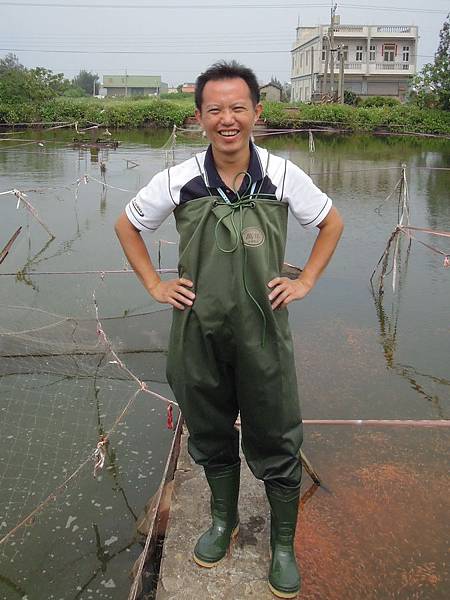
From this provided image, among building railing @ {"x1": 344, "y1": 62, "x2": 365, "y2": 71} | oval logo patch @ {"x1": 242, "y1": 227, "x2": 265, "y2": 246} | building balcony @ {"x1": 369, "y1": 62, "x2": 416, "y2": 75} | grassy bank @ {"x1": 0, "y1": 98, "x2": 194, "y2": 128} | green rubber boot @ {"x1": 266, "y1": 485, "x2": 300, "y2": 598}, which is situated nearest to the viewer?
oval logo patch @ {"x1": 242, "y1": 227, "x2": 265, "y2": 246}

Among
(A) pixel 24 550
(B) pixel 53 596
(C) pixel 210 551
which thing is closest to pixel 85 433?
(A) pixel 24 550

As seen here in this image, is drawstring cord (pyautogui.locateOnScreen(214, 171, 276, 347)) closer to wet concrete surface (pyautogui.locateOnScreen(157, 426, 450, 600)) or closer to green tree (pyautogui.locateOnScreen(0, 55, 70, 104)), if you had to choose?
wet concrete surface (pyautogui.locateOnScreen(157, 426, 450, 600))

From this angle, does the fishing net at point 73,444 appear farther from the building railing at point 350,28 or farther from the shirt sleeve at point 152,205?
the building railing at point 350,28

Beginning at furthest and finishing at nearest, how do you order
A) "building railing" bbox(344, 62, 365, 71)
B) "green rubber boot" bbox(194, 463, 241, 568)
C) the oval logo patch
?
"building railing" bbox(344, 62, 365, 71) < "green rubber boot" bbox(194, 463, 241, 568) < the oval logo patch

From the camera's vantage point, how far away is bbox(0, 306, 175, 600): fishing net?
285 cm

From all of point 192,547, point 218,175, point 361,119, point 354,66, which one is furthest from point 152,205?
point 354,66

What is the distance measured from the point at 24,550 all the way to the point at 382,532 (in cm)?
179

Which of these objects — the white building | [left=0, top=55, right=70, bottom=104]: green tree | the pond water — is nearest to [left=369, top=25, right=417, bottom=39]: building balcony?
the white building

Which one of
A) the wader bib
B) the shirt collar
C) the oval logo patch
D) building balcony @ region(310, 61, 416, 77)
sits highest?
building balcony @ region(310, 61, 416, 77)

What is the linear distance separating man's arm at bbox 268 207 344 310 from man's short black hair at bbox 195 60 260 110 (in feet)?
1.63

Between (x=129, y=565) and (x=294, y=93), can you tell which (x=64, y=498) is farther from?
(x=294, y=93)

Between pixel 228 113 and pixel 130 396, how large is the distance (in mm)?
2888

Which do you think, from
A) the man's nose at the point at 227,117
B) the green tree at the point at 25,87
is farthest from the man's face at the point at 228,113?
the green tree at the point at 25,87

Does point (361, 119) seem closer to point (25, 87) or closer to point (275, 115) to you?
point (275, 115)
